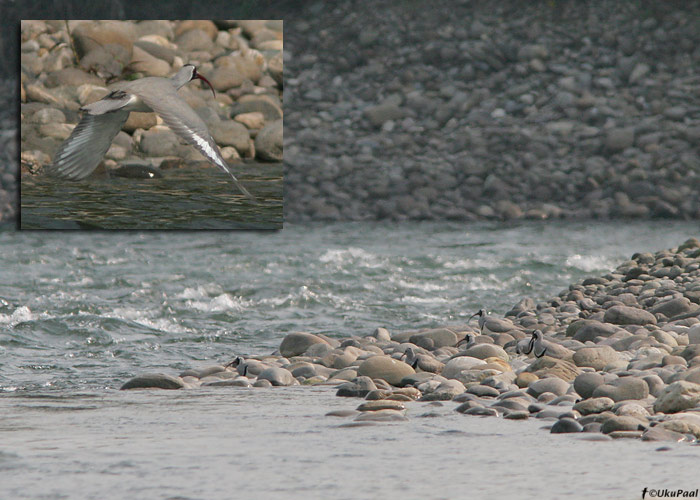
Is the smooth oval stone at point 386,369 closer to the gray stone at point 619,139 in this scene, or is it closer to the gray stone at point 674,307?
the gray stone at point 674,307

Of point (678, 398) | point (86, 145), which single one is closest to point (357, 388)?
point (678, 398)

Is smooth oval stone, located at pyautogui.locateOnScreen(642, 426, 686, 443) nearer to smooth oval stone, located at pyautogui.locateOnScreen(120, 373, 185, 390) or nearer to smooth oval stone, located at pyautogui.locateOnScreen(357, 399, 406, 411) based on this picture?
smooth oval stone, located at pyautogui.locateOnScreen(357, 399, 406, 411)

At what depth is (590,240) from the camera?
311 inches

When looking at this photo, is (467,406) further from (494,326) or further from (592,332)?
(494,326)

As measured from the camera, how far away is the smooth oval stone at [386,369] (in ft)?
12.8

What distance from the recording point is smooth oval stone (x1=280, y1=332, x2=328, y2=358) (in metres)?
4.71

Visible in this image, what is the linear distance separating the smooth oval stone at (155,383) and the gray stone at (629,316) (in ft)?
6.79

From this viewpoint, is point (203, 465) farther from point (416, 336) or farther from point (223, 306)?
point (223, 306)

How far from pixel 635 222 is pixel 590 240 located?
83 cm

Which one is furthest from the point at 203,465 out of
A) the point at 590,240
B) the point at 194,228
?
the point at 590,240

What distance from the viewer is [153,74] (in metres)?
7.32

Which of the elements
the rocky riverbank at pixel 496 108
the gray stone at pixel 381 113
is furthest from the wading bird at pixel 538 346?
the gray stone at pixel 381 113

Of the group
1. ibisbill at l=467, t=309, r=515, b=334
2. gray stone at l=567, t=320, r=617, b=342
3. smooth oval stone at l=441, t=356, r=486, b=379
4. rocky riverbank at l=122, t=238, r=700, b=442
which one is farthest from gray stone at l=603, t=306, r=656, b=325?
smooth oval stone at l=441, t=356, r=486, b=379

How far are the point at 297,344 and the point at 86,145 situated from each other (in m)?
2.52
